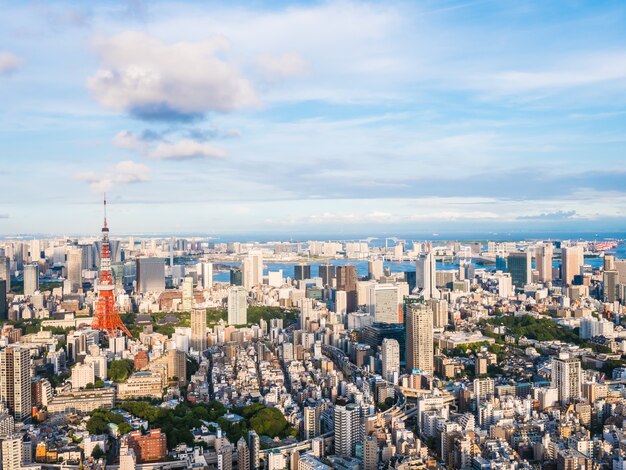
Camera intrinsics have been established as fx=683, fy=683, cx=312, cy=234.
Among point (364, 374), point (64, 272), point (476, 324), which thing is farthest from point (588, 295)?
point (64, 272)

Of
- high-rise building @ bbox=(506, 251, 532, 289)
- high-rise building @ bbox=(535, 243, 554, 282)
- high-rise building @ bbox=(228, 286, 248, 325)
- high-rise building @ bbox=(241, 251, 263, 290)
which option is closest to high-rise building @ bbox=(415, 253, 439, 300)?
high-rise building @ bbox=(506, 251, 532, 289)

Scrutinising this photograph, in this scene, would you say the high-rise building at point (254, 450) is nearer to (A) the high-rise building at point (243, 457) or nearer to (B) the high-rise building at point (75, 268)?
(A) the high-rise building at point (243, 457)

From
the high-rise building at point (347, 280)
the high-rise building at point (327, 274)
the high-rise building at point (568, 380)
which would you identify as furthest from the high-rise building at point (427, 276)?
the high-rise building at point (568, 380)

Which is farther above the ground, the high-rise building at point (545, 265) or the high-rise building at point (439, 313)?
the high-rise building at point (545, 265)

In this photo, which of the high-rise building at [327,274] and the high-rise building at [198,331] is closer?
the high-rise building at [198,331]

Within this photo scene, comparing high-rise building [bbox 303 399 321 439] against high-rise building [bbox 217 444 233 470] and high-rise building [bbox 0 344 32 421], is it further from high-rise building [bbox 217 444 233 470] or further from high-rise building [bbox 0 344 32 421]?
high-rise building [bbox 0 344 32 421]

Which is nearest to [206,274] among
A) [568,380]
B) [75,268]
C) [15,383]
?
[75,268]
